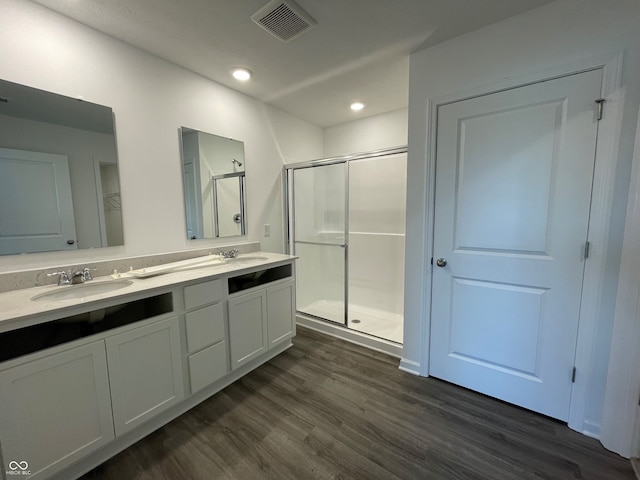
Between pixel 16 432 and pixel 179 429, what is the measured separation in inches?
29.1

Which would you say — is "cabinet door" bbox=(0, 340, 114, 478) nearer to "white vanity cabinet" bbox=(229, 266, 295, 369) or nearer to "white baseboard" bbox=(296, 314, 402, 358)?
"white vanity cabinet" bbox=(229, 266, 295, 369)

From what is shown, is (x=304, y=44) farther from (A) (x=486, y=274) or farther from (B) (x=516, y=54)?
(A) (x=486, y=274)

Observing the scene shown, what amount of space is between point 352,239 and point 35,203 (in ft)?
9.30

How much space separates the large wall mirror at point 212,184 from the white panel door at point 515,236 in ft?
5.93

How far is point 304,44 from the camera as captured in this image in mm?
1810

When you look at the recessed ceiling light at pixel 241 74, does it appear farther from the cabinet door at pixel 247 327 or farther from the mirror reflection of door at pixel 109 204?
the cabinet door at pixel 247 327

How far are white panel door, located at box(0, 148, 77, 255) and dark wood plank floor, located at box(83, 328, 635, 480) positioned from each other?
127cm

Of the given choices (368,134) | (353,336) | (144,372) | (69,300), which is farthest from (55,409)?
(368,134)

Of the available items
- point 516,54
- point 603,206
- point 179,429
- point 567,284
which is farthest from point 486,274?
point 179,429

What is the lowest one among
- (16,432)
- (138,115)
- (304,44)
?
(16,432)

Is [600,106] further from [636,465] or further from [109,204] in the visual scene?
[109,204]

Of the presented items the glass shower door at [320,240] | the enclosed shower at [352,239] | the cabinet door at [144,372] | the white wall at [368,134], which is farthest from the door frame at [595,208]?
the cabinet door at [144,372]

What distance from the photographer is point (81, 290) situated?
149 cm

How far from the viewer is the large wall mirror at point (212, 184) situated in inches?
84.9
